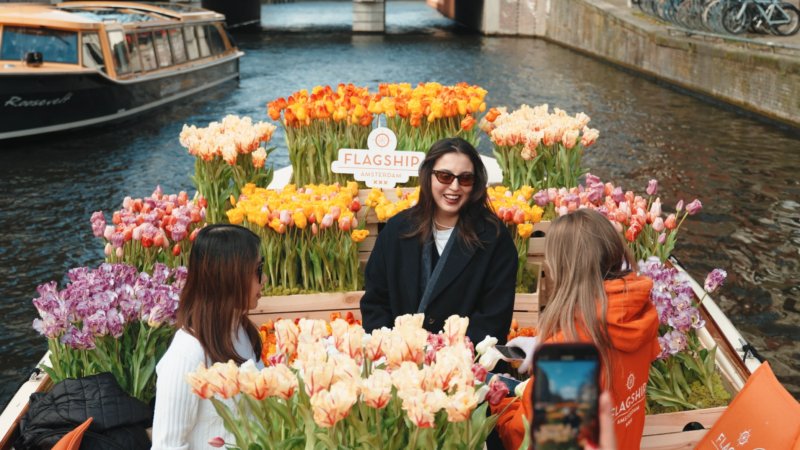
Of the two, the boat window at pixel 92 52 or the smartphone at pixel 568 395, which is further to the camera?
the boat window at pixel 92 52

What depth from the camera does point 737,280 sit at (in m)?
8.98

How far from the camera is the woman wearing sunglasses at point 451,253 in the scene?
368 centimetres

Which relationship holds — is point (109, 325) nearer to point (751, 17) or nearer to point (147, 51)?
point (147, 51)

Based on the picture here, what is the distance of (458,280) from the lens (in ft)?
12.1

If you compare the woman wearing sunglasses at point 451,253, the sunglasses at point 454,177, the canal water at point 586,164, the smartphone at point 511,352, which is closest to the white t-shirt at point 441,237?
the woman wearing sunglasses at point 451,253

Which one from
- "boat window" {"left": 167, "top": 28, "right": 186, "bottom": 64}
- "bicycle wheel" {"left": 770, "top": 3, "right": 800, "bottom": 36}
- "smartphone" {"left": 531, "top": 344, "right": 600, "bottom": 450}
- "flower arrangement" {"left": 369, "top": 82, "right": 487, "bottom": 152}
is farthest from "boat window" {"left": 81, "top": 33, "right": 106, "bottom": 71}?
"smartphone" {"left": 531, "top": 344, "right": 600, "bottom": 450}

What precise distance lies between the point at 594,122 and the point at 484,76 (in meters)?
7.24

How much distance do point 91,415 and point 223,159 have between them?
280 centimetres

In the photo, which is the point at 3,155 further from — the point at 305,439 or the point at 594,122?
the point at 305,439

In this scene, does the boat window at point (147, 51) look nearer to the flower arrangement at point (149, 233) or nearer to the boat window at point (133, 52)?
the boat window at point (133, 52)

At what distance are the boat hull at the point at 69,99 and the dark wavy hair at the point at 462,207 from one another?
1222 cm

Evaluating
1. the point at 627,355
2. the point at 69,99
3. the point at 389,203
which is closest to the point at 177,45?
the point at 69,99

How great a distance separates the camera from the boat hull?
14.5 metres

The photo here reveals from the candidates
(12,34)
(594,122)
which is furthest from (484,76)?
(12,34)
